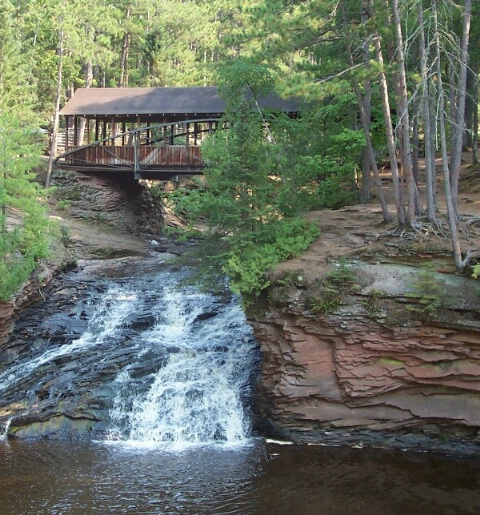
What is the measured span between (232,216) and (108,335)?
6002 millimetres

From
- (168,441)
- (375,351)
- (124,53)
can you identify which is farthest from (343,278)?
(124,53)

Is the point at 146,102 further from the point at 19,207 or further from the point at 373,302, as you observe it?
the point at 373,302

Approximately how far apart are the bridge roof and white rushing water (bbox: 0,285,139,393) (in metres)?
12.6

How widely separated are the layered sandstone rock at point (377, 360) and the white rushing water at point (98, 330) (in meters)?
6.20

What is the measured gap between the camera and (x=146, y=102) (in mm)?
31281

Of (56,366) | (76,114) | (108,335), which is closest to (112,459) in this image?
(56,366)

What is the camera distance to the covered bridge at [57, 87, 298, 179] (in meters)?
28.5

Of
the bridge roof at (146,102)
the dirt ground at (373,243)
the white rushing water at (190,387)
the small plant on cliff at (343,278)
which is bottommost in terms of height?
the white rushing water at (190,387)

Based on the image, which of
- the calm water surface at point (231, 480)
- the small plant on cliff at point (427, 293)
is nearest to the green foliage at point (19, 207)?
the calm water surface at point (231, 480)

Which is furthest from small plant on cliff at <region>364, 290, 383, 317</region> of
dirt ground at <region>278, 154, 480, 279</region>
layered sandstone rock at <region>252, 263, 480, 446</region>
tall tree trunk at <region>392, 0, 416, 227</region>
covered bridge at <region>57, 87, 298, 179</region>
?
covered bridge at <region>57, 87, 298, 179</region>

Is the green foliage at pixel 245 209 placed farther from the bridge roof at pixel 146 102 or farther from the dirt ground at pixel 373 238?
the bridge roof at pixel 146 102

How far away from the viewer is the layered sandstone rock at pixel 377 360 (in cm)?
1281

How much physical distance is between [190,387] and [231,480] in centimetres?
382

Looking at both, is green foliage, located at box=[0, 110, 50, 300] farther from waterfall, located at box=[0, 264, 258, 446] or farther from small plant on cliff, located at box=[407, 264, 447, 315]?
small plant on cliff, located at box=[407, 264, 447, 315]
